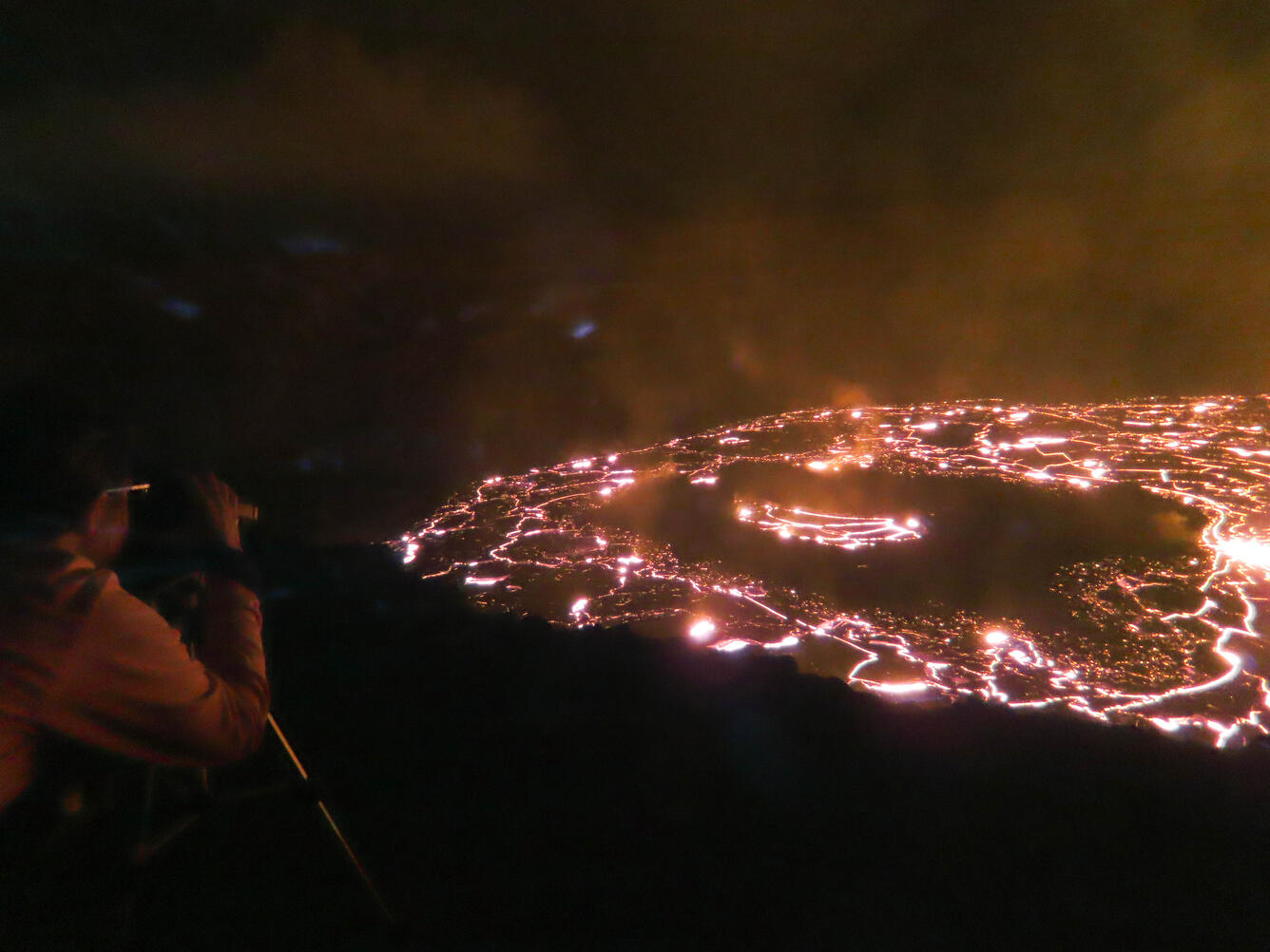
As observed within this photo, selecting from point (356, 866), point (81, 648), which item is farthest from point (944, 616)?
point (81, 648)

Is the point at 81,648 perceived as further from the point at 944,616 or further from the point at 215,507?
the point at 944,616

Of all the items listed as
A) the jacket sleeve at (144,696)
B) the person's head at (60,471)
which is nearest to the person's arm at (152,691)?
the jacket sleeve at (144,696)

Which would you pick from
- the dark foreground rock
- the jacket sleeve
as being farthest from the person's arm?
the dark foreground rock

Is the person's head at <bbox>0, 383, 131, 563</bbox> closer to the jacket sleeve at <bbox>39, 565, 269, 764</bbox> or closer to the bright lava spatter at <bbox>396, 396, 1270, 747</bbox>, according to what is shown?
the jacket sleeve at <bbox>39, 565, 269, 764</bbox>

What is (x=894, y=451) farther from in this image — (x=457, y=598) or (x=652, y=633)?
(x=457, y=598)

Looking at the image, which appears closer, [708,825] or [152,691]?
[152,691]

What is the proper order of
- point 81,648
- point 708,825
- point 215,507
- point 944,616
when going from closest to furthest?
point 81,648
point 215,507
point 708,825
point 944,616

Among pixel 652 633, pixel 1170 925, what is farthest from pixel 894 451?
pixel 1170 925
